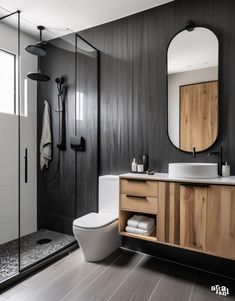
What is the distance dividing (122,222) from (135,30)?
2099mm

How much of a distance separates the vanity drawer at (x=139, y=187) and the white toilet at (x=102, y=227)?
0.33m

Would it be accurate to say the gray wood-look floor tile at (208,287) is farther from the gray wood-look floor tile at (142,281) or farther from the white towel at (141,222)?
the white towel at (141,222)

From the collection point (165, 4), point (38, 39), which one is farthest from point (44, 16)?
point (165, 4)

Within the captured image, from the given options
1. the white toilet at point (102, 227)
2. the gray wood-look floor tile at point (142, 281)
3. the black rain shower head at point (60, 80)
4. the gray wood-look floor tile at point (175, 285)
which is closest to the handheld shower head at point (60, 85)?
the black rain shower head at point (60, 80)

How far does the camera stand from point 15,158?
8.95 feet

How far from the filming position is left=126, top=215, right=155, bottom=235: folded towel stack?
2.10m

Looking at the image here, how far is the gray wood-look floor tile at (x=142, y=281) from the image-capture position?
67.8 inches

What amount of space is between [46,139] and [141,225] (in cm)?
173

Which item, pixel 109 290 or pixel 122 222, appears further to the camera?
pixel 122 222

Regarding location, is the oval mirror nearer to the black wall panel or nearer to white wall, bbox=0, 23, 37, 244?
the black wall panel

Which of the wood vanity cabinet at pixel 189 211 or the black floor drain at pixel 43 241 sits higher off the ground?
the wood vanity cabinet at pixel 189 211

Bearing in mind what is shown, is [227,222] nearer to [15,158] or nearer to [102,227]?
[102,227]

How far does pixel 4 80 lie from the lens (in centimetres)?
267

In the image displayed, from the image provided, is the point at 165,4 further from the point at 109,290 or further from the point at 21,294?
the point at 21,294
